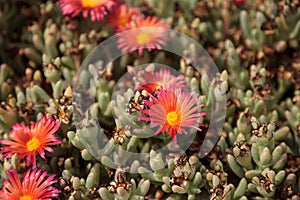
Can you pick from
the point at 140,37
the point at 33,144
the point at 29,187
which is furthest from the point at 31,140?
the point at 140,37

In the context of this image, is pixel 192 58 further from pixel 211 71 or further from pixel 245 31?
pixel 245 31

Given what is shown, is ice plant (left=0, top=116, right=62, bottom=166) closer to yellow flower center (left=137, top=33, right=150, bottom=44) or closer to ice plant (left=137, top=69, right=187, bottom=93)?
ice plant (left=137, top=69, right=187, bottom=93)

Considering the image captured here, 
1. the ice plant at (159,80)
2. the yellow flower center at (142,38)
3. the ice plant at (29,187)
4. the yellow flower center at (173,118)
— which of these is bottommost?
the ice plant at (29,187)

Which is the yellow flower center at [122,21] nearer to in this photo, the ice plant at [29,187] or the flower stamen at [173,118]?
the flower stamen at [173,118]

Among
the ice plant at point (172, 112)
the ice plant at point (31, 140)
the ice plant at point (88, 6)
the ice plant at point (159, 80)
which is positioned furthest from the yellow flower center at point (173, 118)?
the ice plant at point (88, 6)

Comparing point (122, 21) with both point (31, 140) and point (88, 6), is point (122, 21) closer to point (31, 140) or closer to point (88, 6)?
point (88, 6)

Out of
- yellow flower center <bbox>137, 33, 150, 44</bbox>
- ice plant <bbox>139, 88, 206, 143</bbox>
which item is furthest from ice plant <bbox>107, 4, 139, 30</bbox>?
ice plant <bbox>139, 88, 206, 143</bbox>

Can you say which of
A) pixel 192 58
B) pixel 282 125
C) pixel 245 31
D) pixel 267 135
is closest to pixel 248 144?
pixel 267 135
